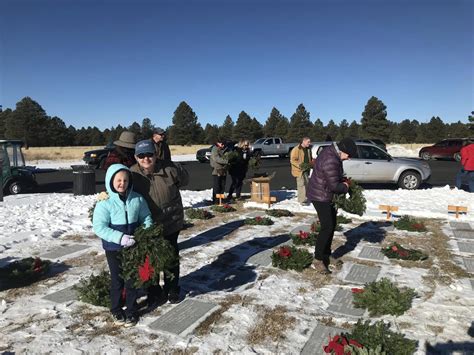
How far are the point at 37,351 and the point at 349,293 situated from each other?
3.28m

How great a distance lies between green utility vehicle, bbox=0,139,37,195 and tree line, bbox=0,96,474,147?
46.9 m

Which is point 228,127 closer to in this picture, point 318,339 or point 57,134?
point 57,134

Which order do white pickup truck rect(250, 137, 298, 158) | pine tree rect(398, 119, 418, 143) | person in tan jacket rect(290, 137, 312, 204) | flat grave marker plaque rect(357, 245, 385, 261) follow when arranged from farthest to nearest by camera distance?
pine tree rect(398, 119, 418, 143)
white pickup truck rect(250, 137, 298, 158)
person in tan jacket rect(290, 137, 312, 204)
flat grave marker plaque rect(357, 245, 385, 261)

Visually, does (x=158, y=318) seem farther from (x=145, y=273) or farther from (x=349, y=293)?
(x=349, y=293)

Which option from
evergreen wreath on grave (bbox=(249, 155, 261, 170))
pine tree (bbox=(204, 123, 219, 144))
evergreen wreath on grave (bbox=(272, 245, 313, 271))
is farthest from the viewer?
pine tree (bbox=(204, 123, 219, 144))

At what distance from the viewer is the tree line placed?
6397 centimetres

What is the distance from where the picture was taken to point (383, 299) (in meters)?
3.86

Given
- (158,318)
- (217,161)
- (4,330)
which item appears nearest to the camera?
(4,330)

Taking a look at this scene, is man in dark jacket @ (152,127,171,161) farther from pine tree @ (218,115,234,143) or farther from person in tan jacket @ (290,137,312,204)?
pine tree @ (218,115,234,143)

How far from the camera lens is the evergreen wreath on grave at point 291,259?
504cm

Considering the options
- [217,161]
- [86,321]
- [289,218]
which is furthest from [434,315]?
[217,161]

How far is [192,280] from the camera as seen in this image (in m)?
4.77

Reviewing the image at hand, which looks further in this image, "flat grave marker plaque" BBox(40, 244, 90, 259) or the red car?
the red car

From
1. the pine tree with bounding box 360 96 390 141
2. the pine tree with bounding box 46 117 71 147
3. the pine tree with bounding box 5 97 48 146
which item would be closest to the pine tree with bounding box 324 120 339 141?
the pine tree with bounding box 360 96 390 141
